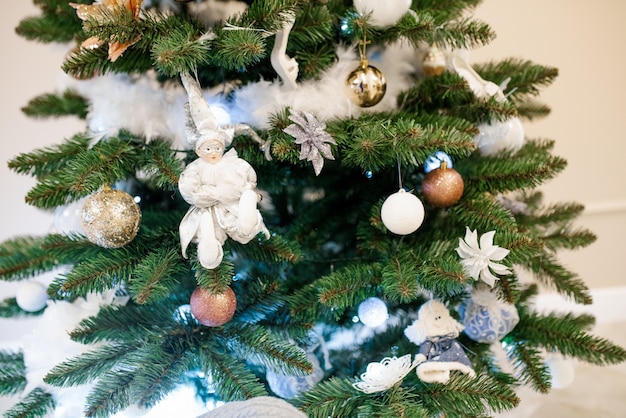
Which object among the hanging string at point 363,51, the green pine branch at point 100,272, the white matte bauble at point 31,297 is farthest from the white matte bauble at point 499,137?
the white matte bauble at point 31,297

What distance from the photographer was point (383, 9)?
73 centimetres

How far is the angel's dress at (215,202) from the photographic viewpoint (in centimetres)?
62

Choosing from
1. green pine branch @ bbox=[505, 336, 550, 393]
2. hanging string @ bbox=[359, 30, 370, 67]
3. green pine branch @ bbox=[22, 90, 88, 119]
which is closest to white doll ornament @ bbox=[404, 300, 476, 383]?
green pine branch @ bbox=[505, 336, 550, 393]

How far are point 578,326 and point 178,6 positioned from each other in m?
0.81

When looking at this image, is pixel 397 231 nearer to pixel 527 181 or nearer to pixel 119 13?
pixel 527 181

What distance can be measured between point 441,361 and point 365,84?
398 mm

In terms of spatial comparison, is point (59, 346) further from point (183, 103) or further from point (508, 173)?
point (508, 173)

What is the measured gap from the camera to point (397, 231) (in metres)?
0.71

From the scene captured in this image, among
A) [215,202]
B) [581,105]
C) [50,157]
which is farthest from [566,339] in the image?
[581,105]

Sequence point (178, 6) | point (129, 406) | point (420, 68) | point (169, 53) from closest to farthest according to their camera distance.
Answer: point (169, 53)
point (129, 406)
point (178, 6)
point (420, 68)

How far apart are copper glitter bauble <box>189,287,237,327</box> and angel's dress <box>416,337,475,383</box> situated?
0.27 m

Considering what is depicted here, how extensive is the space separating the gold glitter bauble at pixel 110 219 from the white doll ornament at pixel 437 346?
41cm

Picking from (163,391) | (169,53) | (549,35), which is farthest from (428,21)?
(549,35)

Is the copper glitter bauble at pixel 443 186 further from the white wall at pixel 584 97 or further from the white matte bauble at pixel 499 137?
the white wall at pixel 584 97
